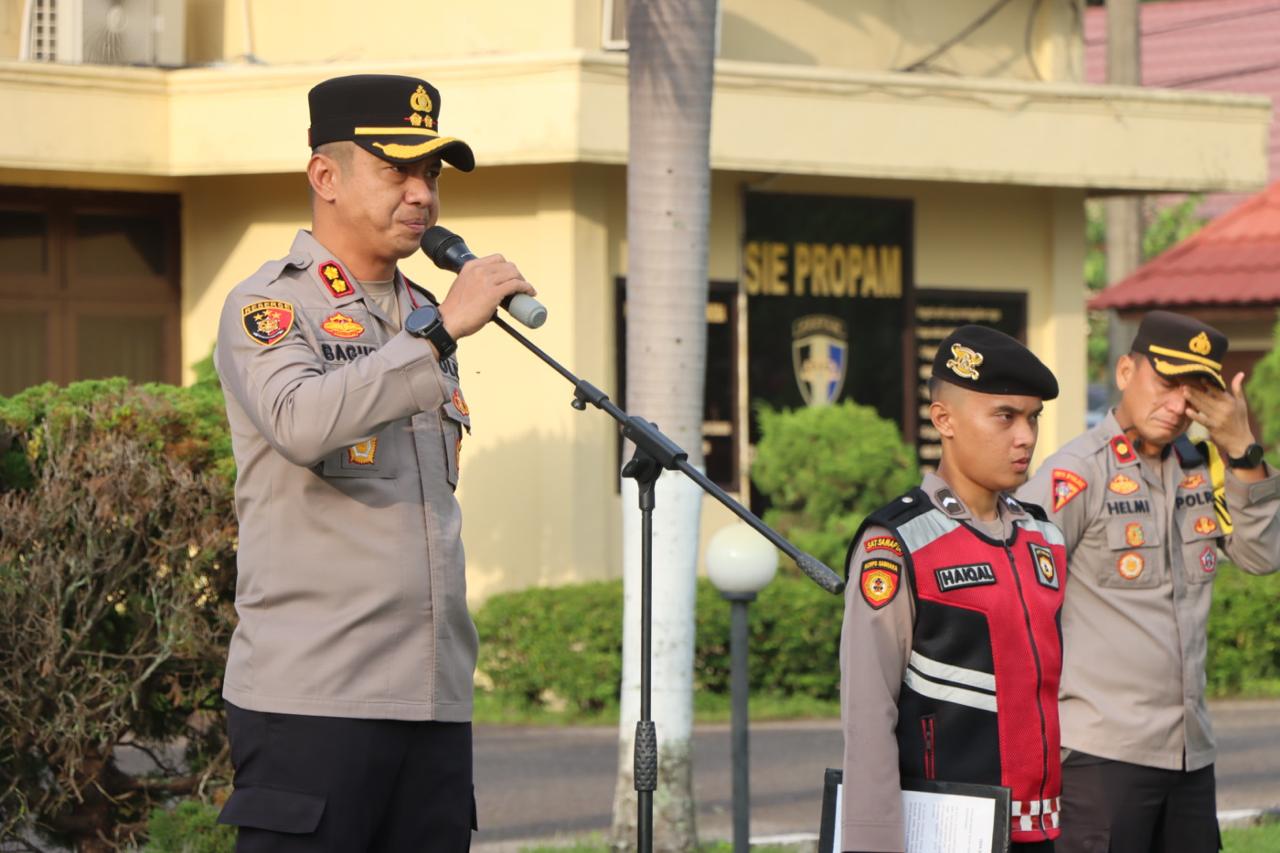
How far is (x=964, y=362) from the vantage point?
448cm

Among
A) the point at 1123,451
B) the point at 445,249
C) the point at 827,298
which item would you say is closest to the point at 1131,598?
the point at 1123,451

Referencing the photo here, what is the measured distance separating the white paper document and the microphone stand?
1.39 feet

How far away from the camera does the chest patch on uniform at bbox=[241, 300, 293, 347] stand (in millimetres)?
3842

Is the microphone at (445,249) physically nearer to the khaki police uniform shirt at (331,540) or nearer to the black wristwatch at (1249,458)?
the khaki police uniform shirt at (331,540)

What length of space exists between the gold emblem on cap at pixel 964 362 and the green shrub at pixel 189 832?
3486 millimetres

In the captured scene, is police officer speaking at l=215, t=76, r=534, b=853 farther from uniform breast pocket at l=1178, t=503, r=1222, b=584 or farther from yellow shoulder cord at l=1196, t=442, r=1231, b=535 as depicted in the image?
yellow shoulder cord at l=1196, t=442, r=1231, b=535

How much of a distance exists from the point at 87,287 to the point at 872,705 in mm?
11842

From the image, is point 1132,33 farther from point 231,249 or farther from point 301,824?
point 301,824

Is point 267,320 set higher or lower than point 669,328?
lower

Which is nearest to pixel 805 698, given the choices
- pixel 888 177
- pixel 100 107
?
pixel 888 177

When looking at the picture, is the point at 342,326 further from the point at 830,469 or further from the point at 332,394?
the point at 830,469

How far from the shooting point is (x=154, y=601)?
707 centimetres

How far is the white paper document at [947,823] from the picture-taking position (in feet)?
13.4

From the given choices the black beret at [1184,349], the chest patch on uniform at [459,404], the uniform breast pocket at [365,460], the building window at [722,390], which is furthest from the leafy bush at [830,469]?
the uniform breast pocket at [365,460]
